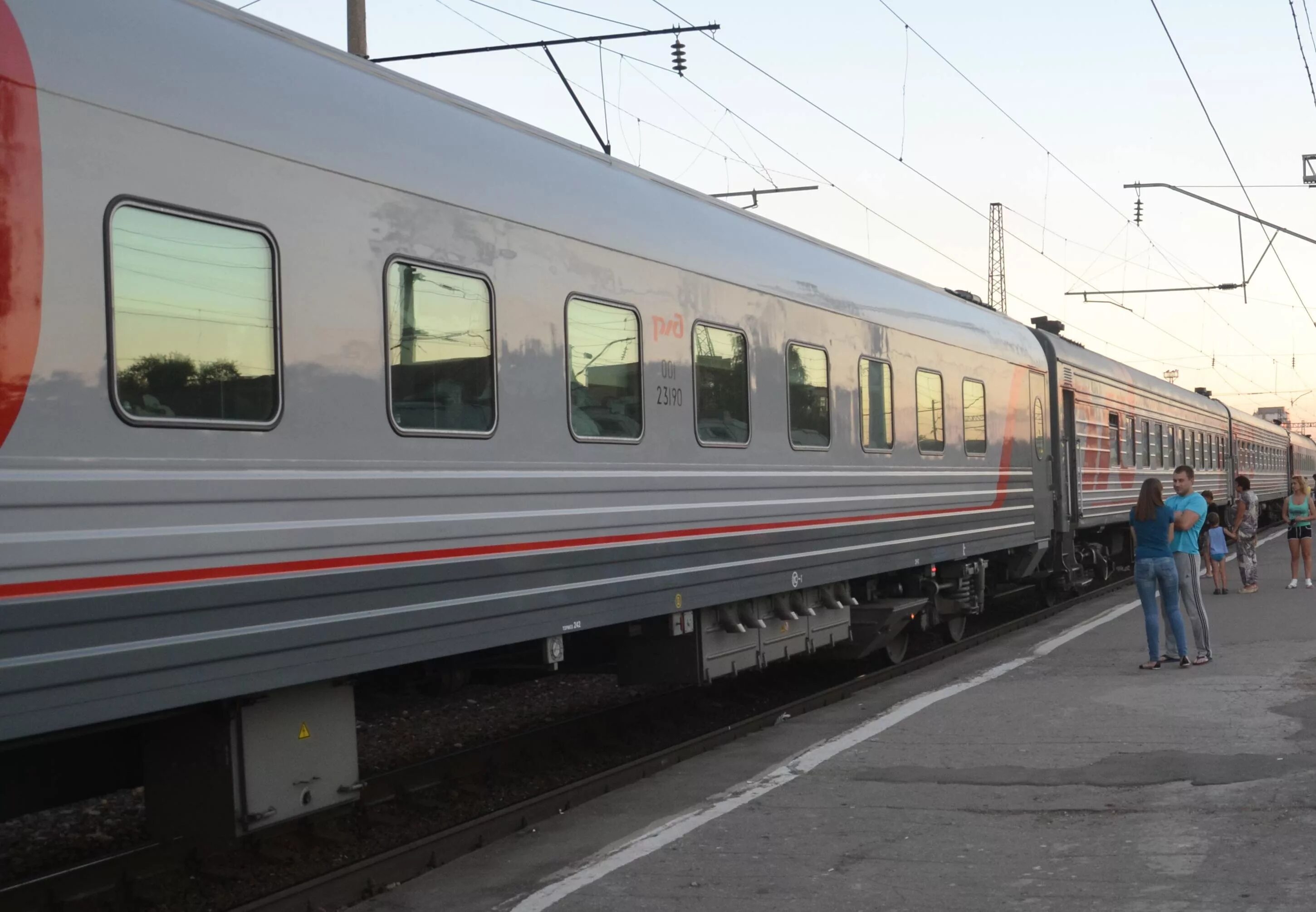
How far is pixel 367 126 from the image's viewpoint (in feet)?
19.0

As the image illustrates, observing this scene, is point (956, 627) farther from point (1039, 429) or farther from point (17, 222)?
point (17, 222)

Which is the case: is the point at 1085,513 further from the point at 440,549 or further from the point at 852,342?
the point at 440,549

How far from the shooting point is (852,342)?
10461 millimetres

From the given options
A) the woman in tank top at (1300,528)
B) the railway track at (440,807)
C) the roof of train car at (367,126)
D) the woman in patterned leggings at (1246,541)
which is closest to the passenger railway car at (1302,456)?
the woman in tank top at (1300,528)

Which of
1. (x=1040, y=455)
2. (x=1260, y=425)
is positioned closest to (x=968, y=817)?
(x=1040, y=455)

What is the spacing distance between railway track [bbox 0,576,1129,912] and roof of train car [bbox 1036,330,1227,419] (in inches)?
278

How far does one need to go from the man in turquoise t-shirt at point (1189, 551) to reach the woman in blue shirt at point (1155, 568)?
2.9 inches

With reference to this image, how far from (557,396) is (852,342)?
4216mm

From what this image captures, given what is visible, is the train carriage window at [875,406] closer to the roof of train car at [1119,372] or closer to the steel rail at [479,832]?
the steel rail at [479,832]

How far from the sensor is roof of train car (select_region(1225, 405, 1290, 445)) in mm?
35500

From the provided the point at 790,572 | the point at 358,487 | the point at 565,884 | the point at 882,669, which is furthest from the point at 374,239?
the point at 882,669

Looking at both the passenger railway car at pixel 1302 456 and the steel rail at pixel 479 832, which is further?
the passenger railway car at pixel 1302 456

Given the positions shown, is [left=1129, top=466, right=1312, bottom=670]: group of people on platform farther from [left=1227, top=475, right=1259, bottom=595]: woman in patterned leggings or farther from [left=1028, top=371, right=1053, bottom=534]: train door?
[left=1227, top=475, right=1259, bottom=595]: woman in patterned leggings

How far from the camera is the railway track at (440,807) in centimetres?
554
